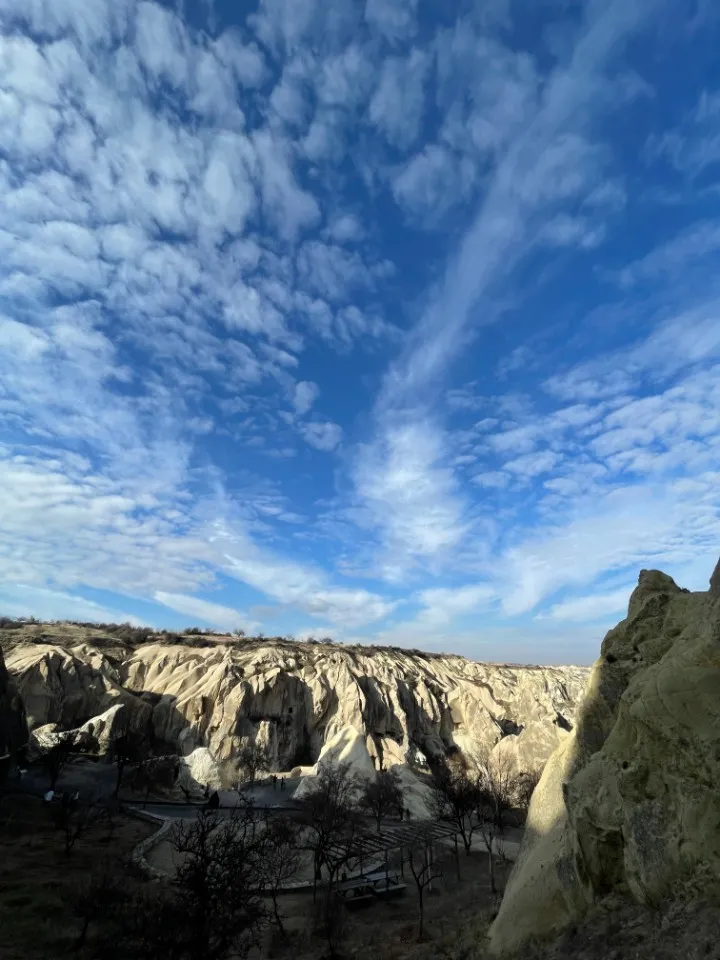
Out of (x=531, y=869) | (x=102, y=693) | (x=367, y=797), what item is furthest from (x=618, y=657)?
(x=102, y=693)

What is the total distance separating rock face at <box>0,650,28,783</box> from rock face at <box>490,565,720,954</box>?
32937 millimetres

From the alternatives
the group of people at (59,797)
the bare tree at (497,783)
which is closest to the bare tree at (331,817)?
the bare tree at (497,783)

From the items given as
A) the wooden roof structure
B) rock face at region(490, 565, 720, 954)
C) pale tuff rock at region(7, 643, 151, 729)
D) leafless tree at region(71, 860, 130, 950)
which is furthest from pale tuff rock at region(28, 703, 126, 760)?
rock face at region(490, 565, 720, 954)

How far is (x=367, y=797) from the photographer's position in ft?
129

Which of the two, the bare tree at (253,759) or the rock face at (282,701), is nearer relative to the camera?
the bare tree at (253,759)

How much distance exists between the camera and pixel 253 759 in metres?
49.2

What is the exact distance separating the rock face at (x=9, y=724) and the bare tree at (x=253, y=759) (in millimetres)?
19271

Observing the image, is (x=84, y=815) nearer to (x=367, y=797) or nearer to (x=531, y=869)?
(x=367, y=797)

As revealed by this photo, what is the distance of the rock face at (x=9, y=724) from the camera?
32.3 meters

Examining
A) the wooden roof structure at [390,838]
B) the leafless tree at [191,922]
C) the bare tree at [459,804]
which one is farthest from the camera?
the bare tree at [459,804]

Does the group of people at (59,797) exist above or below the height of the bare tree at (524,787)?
above

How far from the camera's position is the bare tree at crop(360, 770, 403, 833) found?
37094 mm

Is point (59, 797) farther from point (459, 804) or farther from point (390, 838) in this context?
point (459, 804)

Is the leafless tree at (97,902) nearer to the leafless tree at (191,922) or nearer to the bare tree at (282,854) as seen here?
the leafless tree at (191,922)
